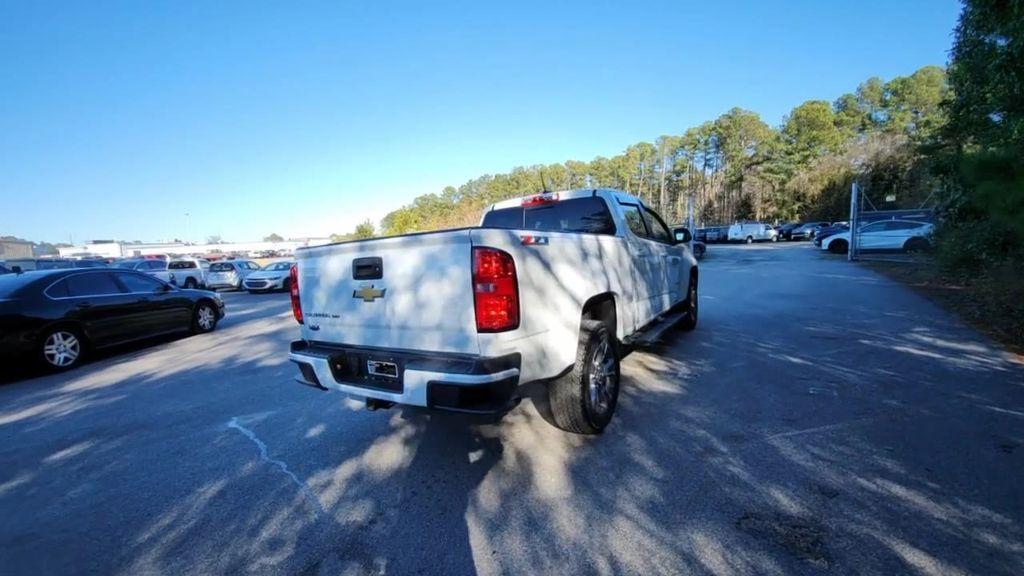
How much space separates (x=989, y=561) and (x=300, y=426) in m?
4.52

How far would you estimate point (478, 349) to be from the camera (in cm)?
268

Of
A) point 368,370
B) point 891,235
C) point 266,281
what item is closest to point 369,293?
point 368,370

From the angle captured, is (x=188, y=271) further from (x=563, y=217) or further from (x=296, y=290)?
(x=563, y=217)

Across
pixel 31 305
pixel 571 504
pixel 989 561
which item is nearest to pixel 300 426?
pixel 571 504

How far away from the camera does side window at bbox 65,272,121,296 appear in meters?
7.02

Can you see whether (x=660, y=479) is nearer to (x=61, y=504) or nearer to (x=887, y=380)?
(x=887, y=380)

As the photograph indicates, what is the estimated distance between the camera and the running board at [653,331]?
4383mm

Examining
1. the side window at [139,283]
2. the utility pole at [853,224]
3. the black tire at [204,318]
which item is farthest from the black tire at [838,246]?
the side window at [139,283]

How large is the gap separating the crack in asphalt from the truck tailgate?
3.11 feet

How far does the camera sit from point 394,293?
2967 mm

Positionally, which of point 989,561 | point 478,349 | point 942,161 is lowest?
point 989,561

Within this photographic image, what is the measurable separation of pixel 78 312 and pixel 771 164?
6592 cm

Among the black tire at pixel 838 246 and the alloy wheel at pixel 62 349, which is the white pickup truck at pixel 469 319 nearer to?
the alloy wheel at pixel 62 349

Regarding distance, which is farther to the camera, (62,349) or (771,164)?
(771,164)
